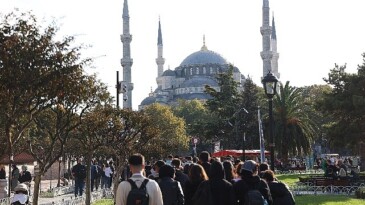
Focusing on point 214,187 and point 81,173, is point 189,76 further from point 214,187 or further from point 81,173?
point 214,187

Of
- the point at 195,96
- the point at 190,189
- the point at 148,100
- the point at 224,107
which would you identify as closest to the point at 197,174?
the point at 190,189

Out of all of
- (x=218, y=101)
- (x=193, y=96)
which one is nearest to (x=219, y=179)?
(x=218, y=101)

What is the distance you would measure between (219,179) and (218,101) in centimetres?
4578

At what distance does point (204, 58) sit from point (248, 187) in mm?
106545

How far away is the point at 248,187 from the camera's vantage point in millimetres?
7230

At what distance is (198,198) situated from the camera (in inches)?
275

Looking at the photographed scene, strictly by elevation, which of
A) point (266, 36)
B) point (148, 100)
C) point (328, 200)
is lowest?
point (328, 200)

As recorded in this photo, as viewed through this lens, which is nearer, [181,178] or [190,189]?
[190,189]

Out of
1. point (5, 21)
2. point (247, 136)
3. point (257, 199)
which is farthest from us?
point (247, 136)

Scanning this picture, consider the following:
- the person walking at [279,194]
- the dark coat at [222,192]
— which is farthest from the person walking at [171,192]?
the person walking at [279,194]

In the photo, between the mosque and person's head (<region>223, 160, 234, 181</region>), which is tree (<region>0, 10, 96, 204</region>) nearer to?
person's head (<region>223, 160, 234, 181</region>)

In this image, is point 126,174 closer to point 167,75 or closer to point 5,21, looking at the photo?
point 5,21

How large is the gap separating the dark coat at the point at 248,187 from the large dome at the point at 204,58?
344 feet

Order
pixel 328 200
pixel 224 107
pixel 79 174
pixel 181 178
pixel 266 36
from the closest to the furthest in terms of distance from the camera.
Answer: pixel 181 178 < pixel 328 200 < pixel 79 174 < pixel 224 107 < pixel 266 36
